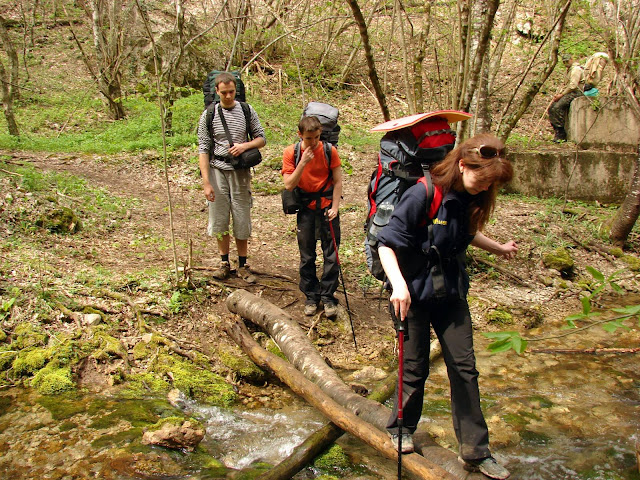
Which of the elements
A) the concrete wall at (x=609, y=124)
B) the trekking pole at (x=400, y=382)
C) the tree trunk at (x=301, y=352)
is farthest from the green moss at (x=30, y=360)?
the concrete wall at (x=609, y=124)

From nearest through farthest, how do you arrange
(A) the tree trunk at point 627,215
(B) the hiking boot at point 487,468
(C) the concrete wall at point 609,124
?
(B) the hiking boot at point 487,468 < (A) the tree trunk at point 627,215 < (C) the concrete wall at point 609,124

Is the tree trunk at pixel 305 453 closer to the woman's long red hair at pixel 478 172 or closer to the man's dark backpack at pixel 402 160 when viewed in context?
the man's dark backpack at pixel 402 160

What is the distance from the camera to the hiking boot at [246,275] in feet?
19.6

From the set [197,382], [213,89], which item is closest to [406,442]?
[197,382]

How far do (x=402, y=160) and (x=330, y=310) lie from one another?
95.7 inches

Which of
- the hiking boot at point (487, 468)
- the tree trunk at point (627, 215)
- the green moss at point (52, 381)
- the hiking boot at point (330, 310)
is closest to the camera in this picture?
the hiking boot at point (487, 468)

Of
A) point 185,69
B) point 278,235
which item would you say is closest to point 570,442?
point 278,235

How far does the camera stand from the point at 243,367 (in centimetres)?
454

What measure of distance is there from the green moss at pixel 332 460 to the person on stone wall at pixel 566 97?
1031 cm

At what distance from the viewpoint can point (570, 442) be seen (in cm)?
382

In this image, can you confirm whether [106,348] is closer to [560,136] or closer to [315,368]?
[315,368]

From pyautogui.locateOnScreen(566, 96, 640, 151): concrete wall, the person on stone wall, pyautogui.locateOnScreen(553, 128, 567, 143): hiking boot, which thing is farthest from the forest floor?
the person on stone wall

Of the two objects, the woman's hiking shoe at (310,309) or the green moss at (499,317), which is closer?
the woman's hiking shoe at (310,309)

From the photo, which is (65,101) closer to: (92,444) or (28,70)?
(28,70)
